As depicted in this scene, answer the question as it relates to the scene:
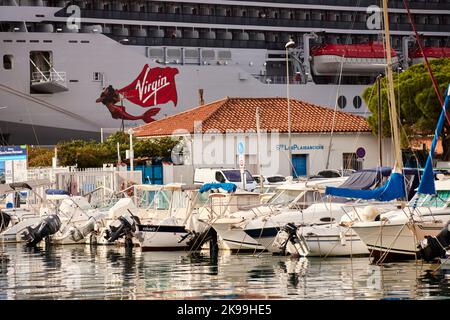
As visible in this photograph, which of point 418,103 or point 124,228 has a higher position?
point 418,103

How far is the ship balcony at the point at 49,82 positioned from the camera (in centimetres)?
6619

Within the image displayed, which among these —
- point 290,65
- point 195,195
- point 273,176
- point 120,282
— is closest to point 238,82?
point 290,65

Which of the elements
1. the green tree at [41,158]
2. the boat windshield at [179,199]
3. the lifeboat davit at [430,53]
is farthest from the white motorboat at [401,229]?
the lifeboat davit at [430,53]

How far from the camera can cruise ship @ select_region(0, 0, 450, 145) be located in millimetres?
66750

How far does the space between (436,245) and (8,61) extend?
4473 cm

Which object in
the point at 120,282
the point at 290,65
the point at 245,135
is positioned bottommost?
the point at 120,282

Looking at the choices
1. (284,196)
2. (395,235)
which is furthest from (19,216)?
(395,235)

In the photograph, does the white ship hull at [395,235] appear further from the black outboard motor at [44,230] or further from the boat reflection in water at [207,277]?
the black outboard motor at [44,230]

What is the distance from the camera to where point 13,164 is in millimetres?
44469

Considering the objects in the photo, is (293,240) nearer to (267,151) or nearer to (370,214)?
(370,214)

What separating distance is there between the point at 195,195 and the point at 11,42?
110ft

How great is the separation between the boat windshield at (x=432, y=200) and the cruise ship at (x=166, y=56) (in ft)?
117
